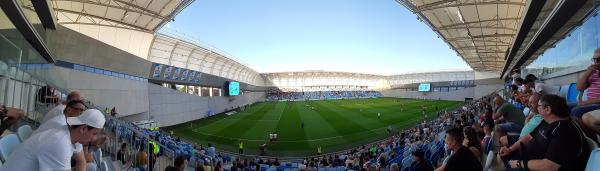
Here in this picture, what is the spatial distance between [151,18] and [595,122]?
25406mm

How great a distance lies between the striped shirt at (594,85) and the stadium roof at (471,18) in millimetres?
15127

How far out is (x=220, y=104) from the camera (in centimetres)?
4441

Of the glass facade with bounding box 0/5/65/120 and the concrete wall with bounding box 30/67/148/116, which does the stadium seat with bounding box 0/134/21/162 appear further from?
the concrete wall with bounding box 30/67/148/116

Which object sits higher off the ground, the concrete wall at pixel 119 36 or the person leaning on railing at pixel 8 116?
the concrete wall at pixel 119 36

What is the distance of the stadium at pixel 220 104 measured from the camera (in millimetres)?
2811

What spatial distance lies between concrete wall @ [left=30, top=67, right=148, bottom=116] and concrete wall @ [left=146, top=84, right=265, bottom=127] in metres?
1.62

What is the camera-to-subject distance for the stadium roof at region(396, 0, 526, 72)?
61.8 feet

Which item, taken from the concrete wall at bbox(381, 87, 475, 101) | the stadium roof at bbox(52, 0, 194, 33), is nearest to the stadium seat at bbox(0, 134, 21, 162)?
the stadium roof at bbox(52, 0, 194, 33)

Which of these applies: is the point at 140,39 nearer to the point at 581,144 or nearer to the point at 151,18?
the point at 151,18

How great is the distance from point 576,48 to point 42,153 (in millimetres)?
11456

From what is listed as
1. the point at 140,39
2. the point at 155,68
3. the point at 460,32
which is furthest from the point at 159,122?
the point at 460,32

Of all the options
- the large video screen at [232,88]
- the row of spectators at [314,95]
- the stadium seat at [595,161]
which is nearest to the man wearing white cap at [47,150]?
the stadium seat at [595,161]

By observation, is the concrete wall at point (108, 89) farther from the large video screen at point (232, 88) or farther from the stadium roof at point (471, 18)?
the large video screen at point (232, 88)

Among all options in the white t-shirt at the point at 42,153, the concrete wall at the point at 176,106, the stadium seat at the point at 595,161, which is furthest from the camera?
the concrete wall at the point at 176,106
